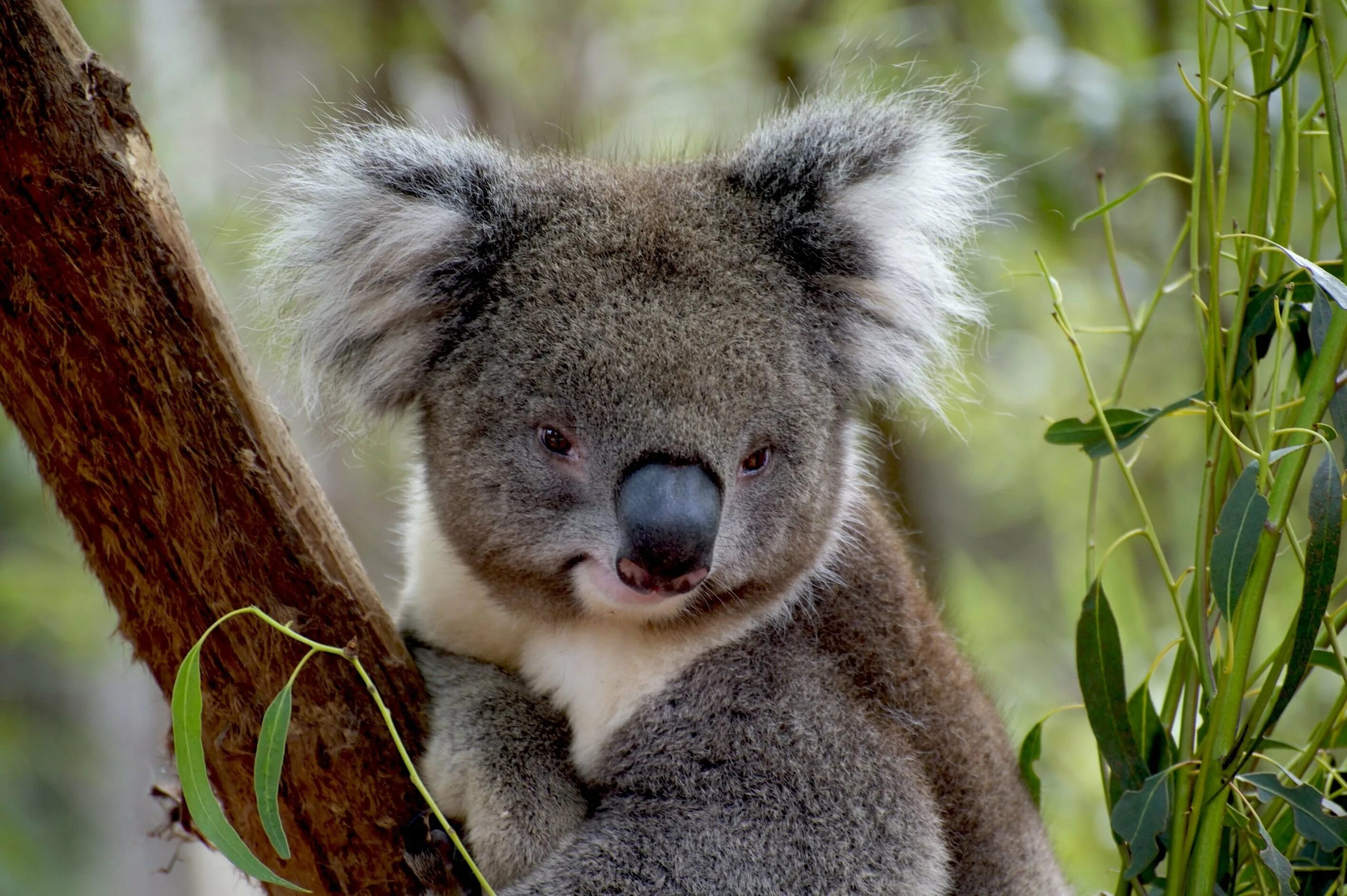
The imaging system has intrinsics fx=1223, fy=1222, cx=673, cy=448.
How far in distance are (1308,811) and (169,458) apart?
6.11 feet

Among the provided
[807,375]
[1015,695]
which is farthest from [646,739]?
[1015,695]

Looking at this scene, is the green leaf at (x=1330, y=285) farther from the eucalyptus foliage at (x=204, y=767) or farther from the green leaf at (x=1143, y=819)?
the eucalyptus foliage at (x=204, y=767)

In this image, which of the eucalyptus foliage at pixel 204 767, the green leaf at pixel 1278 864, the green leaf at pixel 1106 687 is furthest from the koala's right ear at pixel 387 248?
the green leaf at pixel 1278 864

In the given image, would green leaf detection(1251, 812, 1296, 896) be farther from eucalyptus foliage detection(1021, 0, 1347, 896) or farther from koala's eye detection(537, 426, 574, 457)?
koala's eye detection(537, 426, 574, 457)

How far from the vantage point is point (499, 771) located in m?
2.36

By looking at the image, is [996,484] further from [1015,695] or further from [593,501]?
[593,501]

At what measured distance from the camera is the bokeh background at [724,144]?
15.0 feet

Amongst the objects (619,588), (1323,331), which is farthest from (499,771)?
(1323,331)

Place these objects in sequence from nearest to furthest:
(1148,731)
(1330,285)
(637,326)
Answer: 1. (1330,285)
2. (1148,731)
3. (637,326)

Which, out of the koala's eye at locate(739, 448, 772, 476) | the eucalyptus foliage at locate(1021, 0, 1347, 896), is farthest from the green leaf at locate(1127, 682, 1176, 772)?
the koala's eye at locate(739, 448, 772, 476)

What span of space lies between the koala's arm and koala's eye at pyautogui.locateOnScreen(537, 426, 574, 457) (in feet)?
1.78

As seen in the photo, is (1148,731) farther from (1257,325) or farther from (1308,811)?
(1257,325)

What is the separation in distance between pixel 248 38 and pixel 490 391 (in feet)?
25.9

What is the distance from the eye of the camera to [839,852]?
2354mm
